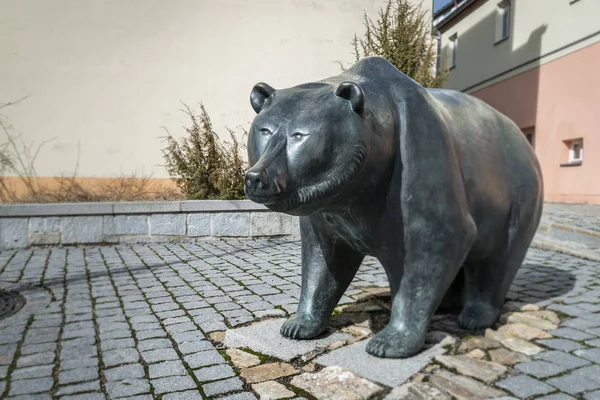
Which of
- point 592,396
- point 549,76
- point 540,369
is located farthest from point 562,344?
point 549,76

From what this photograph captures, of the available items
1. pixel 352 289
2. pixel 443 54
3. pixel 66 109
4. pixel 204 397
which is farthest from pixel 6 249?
pixel 443 54

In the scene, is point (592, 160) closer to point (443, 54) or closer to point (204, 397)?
point (443, 54)

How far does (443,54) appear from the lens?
19.3m

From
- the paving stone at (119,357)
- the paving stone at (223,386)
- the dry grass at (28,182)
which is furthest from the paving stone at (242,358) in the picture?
the dry grass at (28,182)

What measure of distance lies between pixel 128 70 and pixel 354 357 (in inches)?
312

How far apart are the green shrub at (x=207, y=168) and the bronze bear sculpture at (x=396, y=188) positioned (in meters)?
5.16

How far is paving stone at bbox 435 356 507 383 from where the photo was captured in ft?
7.45

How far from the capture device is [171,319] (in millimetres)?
3410

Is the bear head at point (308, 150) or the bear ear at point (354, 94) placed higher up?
the bear ear at point (354, 94)

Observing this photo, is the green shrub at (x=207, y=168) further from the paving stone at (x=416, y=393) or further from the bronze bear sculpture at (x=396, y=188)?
the paving stone at (x=416, y=393)

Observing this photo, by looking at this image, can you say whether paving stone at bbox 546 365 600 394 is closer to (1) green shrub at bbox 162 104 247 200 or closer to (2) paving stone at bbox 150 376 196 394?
(2) paving stone at bbox 150 376 196 394

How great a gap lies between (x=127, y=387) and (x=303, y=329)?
95 cm

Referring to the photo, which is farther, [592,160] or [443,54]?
[443,54]

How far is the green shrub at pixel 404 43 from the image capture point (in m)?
9.07
